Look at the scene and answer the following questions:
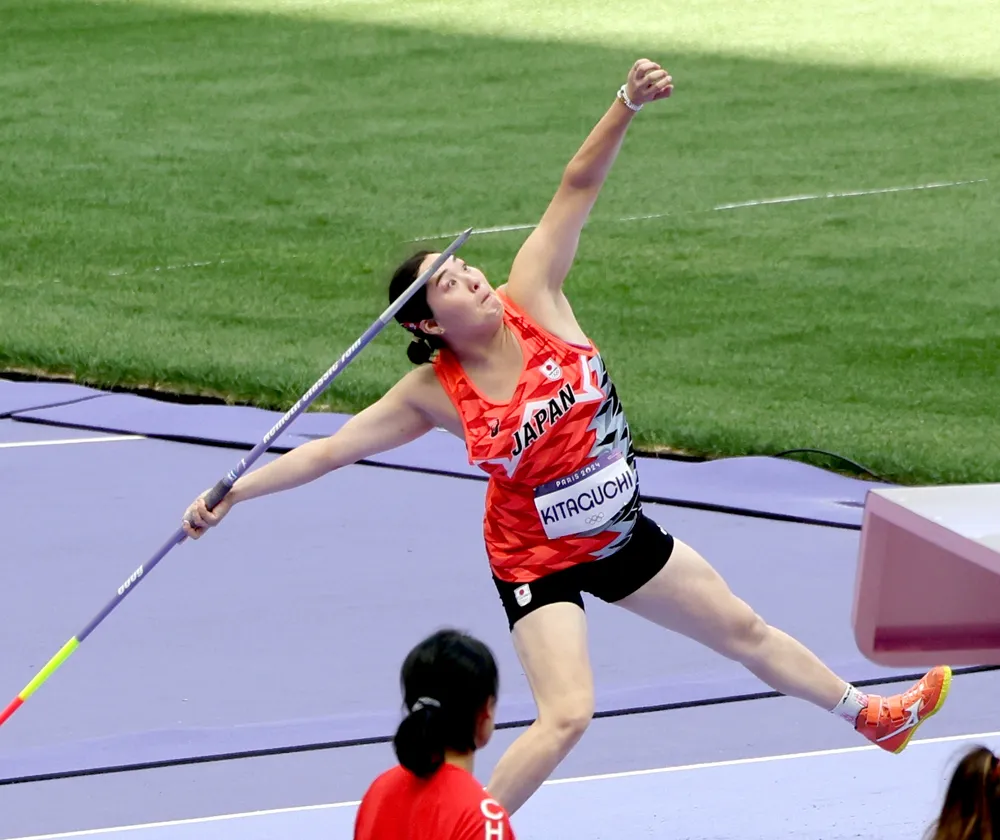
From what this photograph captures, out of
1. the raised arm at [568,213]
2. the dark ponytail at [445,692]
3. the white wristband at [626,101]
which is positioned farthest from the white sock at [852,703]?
the white wristband at [626,101]

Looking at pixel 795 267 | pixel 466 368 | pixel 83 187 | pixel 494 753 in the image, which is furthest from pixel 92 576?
pixel 83 187

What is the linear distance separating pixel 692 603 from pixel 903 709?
0.73 m

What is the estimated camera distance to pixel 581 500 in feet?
15.7

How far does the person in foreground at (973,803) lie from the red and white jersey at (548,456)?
1655 millimetres

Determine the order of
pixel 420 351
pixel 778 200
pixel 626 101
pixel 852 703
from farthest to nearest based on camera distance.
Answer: pixel 778 200 → pixel 852 703 → pixel 420 351 → pixel 626 101

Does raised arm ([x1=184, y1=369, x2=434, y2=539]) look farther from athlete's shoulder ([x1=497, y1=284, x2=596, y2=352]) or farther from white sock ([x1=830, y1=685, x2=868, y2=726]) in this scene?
white sock ([x1=830, y1=685, x2=868, y2=726])

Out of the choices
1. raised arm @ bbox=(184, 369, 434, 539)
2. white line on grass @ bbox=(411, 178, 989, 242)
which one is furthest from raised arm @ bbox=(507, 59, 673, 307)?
white line on grass @ bbox=(411, 178, 989, 242)

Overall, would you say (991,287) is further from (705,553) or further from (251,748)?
(251,748)

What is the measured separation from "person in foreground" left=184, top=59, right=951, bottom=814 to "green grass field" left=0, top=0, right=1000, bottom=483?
3750mm

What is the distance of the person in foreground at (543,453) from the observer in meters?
4.71

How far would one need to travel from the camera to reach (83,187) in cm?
1441

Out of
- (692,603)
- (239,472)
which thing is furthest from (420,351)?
(692,603)

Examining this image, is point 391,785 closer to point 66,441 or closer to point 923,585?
point 923,585

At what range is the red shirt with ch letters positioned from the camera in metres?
3.60
